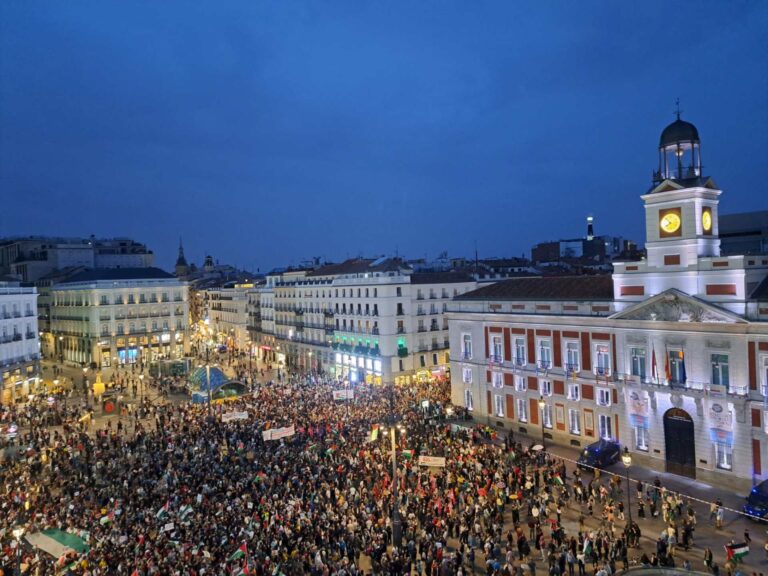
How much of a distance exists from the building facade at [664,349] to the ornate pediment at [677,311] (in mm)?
55

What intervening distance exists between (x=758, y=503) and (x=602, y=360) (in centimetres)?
1201

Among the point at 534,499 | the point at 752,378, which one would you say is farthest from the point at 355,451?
the point at 752,378

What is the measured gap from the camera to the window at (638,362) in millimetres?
33062

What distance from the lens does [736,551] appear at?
20.2 m

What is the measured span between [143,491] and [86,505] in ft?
8.32

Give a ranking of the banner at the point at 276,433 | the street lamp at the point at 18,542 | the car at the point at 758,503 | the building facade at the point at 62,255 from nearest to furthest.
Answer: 1. the street lamp at the point at 18,542
2. the car at the point at 758,503
3. the banner at the point at 276,433
4. the building facade at the point at 62,255

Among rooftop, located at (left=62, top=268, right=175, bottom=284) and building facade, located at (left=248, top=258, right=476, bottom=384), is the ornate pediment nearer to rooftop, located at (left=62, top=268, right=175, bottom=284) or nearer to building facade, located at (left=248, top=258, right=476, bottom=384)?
building facade, located at (left=248, top=258, right=476, bottom=384)

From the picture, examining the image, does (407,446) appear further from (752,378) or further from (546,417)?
(752,378)

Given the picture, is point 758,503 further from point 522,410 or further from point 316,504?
point 316,504

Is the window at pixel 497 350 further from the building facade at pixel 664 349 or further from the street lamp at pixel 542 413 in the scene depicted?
the street lamp at pixel 542 413

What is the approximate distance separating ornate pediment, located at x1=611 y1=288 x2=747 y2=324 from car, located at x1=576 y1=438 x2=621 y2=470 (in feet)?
23.6

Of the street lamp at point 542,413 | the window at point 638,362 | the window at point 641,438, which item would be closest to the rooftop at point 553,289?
the window at point 638,362

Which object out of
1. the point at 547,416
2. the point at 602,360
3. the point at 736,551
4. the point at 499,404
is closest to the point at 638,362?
the point at 602,360

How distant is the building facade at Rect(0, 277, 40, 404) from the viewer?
186 feet
